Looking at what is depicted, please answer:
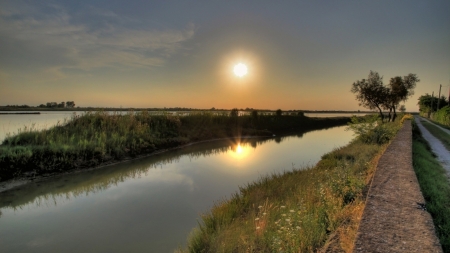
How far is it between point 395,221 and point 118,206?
292 inches

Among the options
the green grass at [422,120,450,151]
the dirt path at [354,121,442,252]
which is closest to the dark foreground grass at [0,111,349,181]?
the dirt path at [354,121,442,252]

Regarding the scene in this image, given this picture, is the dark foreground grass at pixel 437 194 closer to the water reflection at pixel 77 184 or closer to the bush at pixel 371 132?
the bush at pixel 371 132

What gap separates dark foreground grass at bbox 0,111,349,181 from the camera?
10852mm

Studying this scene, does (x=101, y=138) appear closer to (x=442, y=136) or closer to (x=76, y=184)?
(x=76, y=184)

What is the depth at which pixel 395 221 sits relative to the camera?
3428 mm

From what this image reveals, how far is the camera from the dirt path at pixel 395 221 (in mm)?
2817

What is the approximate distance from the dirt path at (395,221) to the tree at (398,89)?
1479 inches

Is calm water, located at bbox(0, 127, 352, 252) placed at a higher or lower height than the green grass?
lower

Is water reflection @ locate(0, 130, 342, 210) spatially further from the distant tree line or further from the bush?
the distant tree line

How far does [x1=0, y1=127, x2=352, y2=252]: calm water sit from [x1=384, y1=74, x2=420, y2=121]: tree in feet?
108

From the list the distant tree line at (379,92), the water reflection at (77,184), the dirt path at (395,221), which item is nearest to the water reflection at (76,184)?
the water reflection at (77,184)

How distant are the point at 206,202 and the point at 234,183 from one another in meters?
2.36

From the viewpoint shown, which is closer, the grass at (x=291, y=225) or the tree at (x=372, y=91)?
the grass at (x=291, y=225)

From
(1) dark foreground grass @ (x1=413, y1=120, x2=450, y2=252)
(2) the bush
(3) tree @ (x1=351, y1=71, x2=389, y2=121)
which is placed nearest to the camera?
(1) dark foreground grass @ (x1=413, y1=120, x2=450, y2=252)
